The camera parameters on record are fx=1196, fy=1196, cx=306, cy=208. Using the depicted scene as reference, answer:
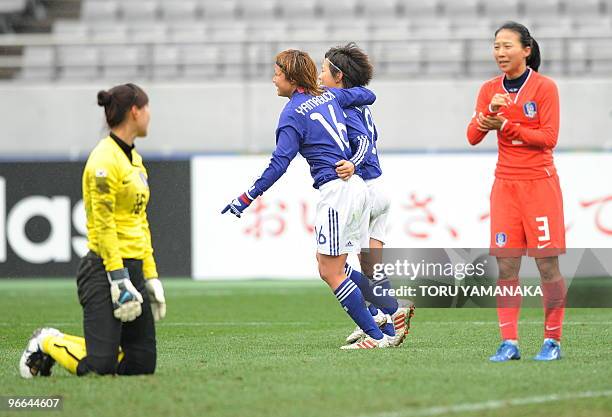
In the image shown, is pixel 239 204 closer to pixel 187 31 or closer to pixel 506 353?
pixel 506 353

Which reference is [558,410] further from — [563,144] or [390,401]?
[563,144]

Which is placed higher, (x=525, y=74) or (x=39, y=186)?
(x=525, y=74)

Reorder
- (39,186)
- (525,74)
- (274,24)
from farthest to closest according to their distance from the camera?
1. (274,24)
2. (39,186)
3. (525,74)

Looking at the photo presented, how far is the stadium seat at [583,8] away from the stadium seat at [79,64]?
7.71 m

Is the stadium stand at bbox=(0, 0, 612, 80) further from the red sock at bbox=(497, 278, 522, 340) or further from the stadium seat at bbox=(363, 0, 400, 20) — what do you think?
the red sock at bbox=(497, 278, 522, 340)

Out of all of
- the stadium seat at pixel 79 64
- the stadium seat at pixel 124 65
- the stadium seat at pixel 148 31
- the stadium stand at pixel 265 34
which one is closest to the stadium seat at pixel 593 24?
the stadium stand at pixel 265 34

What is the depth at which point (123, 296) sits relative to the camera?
613 centimetres

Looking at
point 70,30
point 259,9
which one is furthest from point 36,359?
point 70,30

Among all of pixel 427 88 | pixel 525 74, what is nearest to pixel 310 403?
pixel 525 74

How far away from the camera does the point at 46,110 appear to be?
18.2 metres

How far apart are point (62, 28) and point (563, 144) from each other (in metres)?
8.49

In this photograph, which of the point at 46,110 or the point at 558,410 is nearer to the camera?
the point at 558,410

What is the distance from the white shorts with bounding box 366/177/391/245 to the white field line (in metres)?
3.12

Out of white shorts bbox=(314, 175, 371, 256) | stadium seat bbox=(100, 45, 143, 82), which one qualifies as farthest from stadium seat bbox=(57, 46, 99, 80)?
white shorts bbox=(314, 175, 371, 256)
